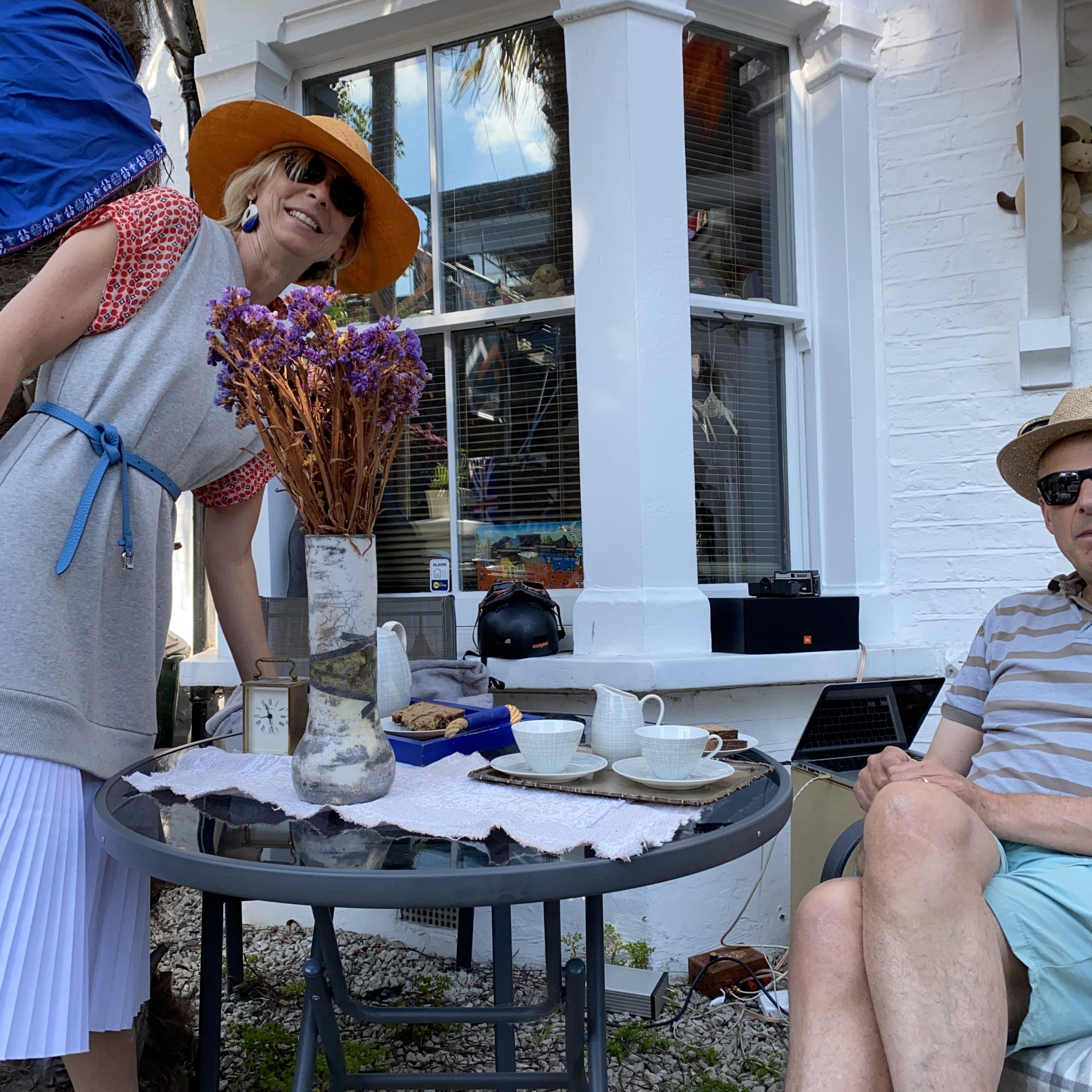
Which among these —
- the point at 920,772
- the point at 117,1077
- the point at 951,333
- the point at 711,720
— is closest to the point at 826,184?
the point at 951,333

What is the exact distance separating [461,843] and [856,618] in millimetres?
2151

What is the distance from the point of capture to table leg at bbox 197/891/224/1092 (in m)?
1.64

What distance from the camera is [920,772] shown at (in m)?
1.53

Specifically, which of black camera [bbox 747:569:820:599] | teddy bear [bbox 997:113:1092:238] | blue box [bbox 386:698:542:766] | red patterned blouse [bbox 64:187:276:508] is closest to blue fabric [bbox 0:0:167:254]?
red patterned blouse [bbox 64:187:276:508]

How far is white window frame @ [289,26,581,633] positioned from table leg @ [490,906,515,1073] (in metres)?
1.55

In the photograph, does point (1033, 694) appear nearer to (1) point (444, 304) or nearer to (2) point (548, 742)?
(2) point (548, 742)

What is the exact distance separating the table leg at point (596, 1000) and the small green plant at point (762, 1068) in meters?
1.08

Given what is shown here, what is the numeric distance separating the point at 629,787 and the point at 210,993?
922 millimetres

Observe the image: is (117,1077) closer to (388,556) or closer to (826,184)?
(388,556)

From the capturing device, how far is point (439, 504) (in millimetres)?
3525

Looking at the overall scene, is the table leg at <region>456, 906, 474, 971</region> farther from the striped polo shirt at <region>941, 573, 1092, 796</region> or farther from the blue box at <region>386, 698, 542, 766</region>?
the striped polo shirt at <region>941, 573, 1092, 796</region>

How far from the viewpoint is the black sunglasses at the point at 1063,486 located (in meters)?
1.71

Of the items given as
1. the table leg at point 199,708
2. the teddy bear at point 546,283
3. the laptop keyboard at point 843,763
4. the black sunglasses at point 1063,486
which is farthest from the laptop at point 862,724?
the table leg at point 199,708

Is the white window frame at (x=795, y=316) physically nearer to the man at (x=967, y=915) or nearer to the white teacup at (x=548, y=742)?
the man at (x=967, y=915)
